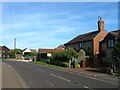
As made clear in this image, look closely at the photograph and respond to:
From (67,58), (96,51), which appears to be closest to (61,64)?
(67,58)

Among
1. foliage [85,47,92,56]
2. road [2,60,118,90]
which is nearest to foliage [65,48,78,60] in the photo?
foliage [85,47,92,56]

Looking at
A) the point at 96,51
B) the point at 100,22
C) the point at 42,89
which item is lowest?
the point at 42,89

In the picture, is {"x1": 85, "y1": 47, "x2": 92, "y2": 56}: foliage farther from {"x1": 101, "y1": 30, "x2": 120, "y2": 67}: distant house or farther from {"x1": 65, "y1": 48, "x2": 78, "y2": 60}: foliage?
{"x1": 65, "y1": 48, "x2": 78, "y2": 60}: foliage

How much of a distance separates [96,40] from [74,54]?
6.13m

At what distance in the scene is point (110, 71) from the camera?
32.2 m

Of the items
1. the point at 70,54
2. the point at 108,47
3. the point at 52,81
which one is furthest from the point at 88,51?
the point at 52,81

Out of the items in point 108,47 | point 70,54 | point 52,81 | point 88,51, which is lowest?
point 52,81

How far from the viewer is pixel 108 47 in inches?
1938

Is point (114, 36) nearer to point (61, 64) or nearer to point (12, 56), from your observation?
point (61, 64)

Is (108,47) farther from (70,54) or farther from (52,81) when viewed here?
(52,81)

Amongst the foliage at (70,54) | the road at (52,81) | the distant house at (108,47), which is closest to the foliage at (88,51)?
the distant house at (108,47)

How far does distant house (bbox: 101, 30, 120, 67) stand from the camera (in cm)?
4734

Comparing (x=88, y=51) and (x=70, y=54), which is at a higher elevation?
(x=88, y=51)

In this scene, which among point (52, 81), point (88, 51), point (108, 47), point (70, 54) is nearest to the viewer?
point (52, 81)
